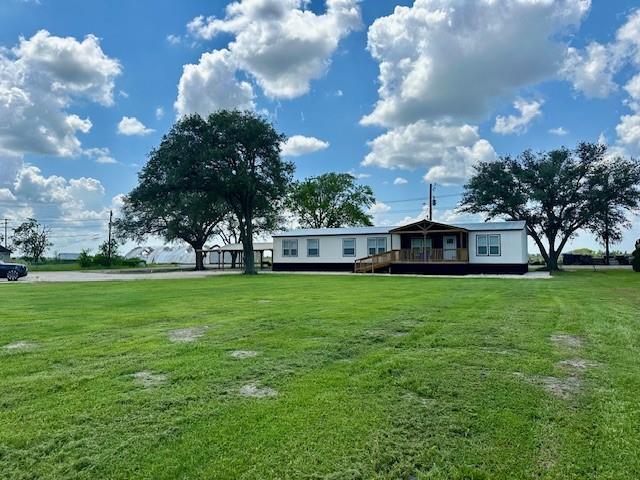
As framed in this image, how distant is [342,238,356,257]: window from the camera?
108ft

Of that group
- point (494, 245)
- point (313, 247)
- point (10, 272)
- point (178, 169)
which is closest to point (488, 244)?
point (494, 245)

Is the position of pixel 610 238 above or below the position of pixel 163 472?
Answer: above

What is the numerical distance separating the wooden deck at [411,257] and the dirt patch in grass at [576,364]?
23715mm

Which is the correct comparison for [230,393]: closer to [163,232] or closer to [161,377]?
[161,377]

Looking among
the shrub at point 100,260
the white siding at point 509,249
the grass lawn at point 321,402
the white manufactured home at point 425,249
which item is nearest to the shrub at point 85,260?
the shrub at point 100,260

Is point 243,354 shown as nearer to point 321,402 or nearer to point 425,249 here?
point 321,402

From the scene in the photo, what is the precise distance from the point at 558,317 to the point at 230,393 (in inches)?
265

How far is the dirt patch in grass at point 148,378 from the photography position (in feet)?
13.1

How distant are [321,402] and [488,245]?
26.9 metres

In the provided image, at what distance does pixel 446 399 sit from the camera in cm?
366

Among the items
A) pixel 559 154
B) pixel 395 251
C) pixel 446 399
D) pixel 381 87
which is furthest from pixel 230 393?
pixel 559 154

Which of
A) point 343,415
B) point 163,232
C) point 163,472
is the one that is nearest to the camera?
point 163,472

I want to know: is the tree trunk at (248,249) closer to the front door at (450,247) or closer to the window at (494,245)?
the front door at (450,247)

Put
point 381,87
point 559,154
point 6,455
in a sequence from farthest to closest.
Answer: point 559,154 < point 381,87 < point 6,455
